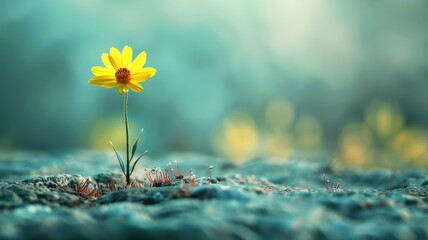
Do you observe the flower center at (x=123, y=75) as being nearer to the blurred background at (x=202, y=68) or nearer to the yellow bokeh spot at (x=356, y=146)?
the yellow bokeh spot at (x=356, y=146)

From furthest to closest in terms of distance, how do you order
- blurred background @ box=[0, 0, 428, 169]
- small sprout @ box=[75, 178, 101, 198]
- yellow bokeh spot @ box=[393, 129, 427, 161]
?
blurred background @ box=[0, 0, 428, 169] → yellow bokeh spot @ box=[393, 129, 427, 161] → small sprout @ box=[75, 178, 101, 198]

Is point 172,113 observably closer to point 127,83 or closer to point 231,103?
point 231,103

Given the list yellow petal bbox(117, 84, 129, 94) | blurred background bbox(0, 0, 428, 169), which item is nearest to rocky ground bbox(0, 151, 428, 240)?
yellow petal bbox(117, 84, 129, 94)

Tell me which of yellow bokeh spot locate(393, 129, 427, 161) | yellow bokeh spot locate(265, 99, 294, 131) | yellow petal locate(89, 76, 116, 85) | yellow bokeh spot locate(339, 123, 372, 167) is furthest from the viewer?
yellow bokeh spot locate(265, 99, 294, 131)

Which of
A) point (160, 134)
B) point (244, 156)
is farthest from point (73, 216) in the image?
point (160, 134)

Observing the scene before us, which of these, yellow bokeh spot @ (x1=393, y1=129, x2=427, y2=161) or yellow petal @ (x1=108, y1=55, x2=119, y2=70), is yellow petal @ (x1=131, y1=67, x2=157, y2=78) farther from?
yellow bokeh spot @ (x1=393, y1=129, x2=427, y2=161)

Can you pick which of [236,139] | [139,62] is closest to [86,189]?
[139,62]

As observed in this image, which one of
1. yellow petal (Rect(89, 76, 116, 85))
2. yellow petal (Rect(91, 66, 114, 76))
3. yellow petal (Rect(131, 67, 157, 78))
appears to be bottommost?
yellow petal (Rect(89, 76, 116, 85))

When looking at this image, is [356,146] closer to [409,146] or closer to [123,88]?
[409,146]
